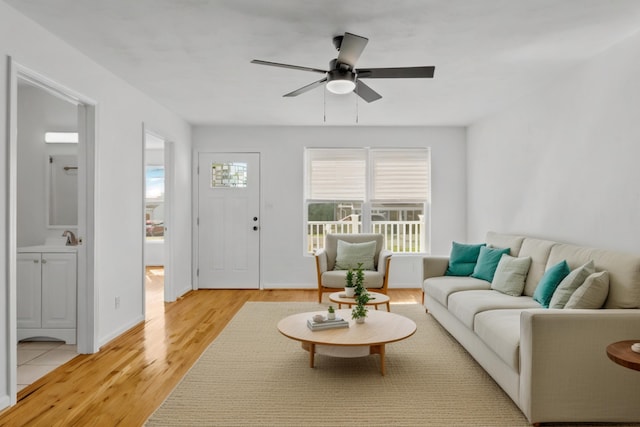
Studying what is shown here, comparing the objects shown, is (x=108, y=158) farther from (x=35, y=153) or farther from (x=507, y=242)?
(x=507, y=242)

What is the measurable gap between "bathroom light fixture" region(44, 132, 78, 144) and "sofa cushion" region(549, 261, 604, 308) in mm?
4659

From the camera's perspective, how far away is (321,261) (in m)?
5.45

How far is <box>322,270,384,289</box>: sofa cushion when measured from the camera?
5.20 metres

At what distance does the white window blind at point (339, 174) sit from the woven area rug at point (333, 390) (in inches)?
123

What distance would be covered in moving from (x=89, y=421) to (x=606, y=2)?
3.93 m

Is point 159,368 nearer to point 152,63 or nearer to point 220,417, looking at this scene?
point 220,417

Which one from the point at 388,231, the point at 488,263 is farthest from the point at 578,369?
the point at 388,231

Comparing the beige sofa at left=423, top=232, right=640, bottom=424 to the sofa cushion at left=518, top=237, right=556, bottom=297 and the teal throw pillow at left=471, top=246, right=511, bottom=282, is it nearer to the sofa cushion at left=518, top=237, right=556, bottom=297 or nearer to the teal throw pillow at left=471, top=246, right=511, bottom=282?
the sofa cushion at left=518, top=237, right=556, bottom=297

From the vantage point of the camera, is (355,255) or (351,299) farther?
(355,255)

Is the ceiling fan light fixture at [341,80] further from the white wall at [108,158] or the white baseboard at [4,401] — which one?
the white baseboard at [4,401]

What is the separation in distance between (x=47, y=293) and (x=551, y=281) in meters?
4.15

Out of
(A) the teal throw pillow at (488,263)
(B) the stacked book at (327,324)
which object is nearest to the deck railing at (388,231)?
(A) the teal throw pillow at (488,263)

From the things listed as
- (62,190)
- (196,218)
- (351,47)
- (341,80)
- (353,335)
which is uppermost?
(351,47)

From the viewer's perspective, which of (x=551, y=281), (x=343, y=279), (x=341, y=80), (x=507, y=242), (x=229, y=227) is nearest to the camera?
(x=341, y=80)
